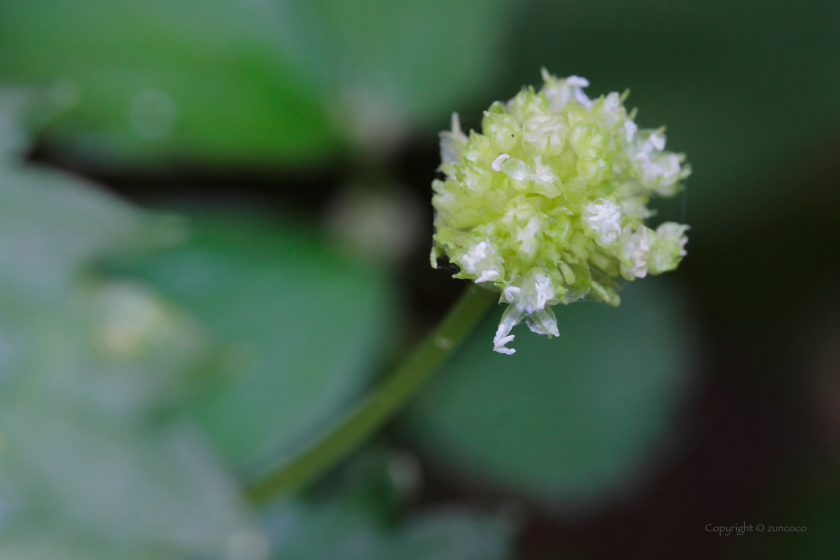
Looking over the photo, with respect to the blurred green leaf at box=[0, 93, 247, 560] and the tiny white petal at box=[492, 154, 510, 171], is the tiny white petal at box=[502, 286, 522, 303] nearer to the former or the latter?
the tiny white petal at box=[492, 154, 510, 171]

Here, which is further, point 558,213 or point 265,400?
point 265,400

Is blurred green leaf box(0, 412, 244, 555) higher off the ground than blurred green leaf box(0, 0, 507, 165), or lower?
lower

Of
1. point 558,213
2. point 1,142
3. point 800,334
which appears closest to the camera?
point 558,213

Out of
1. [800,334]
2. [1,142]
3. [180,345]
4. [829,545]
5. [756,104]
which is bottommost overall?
[829,545]

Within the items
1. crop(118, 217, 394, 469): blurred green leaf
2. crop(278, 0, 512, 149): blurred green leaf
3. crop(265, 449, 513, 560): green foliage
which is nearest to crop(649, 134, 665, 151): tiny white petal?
crop(265, 449, 513, 560): green foliage

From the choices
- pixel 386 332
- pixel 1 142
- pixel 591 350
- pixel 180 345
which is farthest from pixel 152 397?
pixel 591 350

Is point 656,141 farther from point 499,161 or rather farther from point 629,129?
point 499,161

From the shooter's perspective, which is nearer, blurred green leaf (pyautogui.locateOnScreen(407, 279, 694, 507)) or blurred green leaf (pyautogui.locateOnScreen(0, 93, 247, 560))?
blurred green leaf (pyautogui.locateOnScreen(0, 93, 247, 560))

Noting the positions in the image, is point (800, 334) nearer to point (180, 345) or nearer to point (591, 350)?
point (591, 350)
